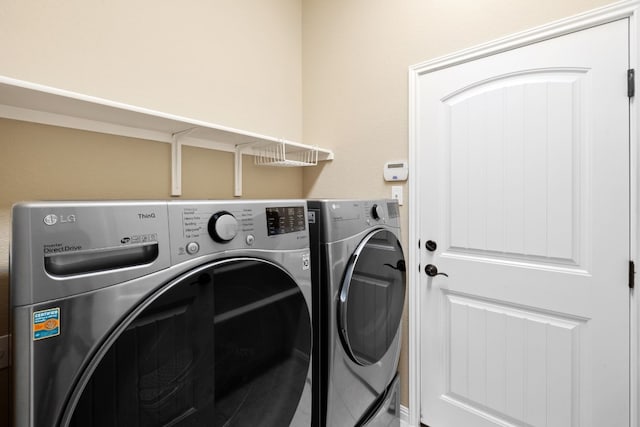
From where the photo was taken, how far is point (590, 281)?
1.31 metres

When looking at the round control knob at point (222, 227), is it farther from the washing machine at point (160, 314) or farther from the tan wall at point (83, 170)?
the tan wall at point (83, 170)

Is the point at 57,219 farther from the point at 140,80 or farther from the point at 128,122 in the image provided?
the point at 140,80

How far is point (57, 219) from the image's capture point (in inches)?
21.5

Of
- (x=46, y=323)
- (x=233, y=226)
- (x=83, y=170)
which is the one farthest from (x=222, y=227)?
(x=83, y=170)

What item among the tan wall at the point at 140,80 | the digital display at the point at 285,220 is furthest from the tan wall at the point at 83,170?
the digital display at the point at 285,220

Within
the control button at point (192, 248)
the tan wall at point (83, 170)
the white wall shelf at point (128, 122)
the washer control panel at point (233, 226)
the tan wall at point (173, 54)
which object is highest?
the tan wall at point (173, 54)

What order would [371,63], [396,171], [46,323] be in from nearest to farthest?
[46,323]
[396,171]
[371,63]

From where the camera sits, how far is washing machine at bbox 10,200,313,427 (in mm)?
525

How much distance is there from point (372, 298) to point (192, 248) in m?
0.85

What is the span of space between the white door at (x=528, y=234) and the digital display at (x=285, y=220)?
100 centimetres

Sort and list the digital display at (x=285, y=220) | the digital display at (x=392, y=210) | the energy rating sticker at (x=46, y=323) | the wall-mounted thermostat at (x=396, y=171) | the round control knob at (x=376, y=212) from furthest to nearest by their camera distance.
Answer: the wall-mounted thermostat at (x=396, y=171) → the digital display at (x=392, y=210) → the round control knob at (x=376, y=212) → the digital display at (x=285, y=220) → the energy rating sticker at (x=46, y=323)

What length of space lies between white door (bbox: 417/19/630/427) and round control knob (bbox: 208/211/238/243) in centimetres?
127

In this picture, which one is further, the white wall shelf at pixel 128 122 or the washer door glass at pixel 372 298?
the washer door glass at pixel 372 298

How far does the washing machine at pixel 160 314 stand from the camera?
0.52 metres
